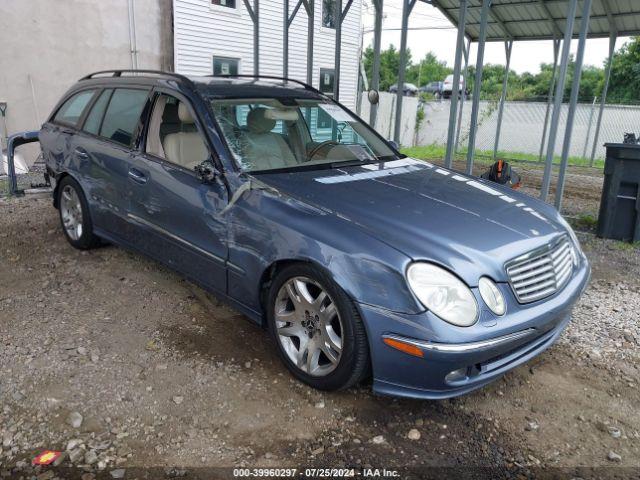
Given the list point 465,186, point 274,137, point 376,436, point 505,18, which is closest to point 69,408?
point 376,436

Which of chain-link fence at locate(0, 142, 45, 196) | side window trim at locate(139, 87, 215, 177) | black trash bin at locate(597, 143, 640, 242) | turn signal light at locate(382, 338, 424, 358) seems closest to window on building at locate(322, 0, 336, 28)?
chain-link fence at locate(0, 142, 45, 196)

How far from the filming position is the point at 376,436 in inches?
104

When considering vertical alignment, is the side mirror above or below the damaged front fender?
above

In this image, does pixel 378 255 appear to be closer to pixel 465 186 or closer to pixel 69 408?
pixel 465 186

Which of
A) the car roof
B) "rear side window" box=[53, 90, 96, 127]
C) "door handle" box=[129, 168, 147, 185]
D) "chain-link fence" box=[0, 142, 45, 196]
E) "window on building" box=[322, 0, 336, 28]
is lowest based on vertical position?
"chain-link fence" box=[0, 142, 45, 196]

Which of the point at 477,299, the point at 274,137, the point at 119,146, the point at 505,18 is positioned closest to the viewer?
the point at 477,299

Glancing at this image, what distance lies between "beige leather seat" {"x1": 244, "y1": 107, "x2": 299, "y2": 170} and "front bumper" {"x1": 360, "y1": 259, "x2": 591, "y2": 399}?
4.45 ft

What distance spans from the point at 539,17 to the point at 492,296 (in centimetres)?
1143

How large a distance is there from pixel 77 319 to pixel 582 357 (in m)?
3.43

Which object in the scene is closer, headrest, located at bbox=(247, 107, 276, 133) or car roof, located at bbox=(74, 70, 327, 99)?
headrest, located at bbox=(247, 107, 276, 133)

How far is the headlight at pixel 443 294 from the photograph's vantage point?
2.47 metres

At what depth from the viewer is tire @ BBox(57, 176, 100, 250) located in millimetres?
4805

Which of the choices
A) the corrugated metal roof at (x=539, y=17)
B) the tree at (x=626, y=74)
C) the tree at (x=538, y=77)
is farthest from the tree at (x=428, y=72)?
the corrugated metal roof at (x=539, y=17)

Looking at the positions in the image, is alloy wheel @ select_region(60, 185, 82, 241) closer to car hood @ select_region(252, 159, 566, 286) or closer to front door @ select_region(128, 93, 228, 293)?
front door @ select_region(128, 93, 228, 293)
